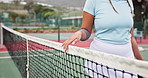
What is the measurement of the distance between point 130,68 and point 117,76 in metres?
0.29

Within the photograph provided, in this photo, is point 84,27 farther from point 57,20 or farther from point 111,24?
point 57,20

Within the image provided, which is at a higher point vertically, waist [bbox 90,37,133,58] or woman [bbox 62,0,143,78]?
woman [bbox 62,0,143,78]

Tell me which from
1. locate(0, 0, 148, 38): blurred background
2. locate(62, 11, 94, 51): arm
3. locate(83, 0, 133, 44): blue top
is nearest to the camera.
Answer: locate(83, 0, 133, 44): blue top

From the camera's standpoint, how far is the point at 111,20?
144 cm

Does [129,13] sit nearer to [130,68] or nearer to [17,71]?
[130,68]

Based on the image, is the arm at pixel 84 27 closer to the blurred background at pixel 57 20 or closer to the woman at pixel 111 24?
the woman at pixel 111 24

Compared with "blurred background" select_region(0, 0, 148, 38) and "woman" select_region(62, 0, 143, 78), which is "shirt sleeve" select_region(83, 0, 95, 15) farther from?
"blurred background" select_region(0, 0, 148, 38)

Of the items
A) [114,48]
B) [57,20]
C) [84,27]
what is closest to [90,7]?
[84,27]

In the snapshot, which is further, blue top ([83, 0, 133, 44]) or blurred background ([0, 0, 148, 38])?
blurred background ([0, 0, 148, 38])

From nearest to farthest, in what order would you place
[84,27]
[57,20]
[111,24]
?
[111,24], [84,27], [57,20]

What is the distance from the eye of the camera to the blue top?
144 cm

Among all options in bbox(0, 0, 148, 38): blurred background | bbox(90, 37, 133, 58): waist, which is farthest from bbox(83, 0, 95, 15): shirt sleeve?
bbox(0, 0, 148, 38): blurred background

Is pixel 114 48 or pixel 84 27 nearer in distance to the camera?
pixel 114 48

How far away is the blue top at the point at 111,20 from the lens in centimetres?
144
